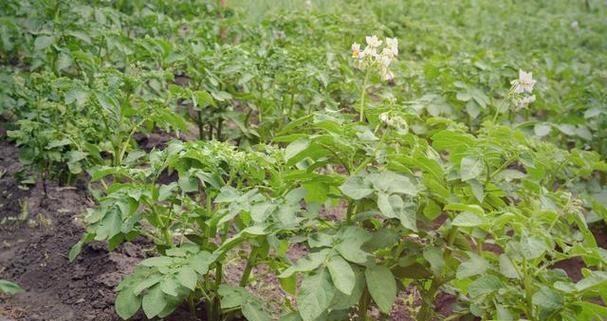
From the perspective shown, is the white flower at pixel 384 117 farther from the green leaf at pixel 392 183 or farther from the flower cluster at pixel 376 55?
the flower cluster at pixel 376 55

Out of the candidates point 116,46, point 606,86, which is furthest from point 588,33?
point 116,46

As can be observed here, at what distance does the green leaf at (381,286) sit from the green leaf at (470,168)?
37cm

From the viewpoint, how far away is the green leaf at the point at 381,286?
2.07 metres

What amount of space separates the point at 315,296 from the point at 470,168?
2.08ft

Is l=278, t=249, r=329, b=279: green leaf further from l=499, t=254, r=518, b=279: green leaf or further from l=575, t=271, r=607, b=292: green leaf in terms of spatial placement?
l=575, t=271, r=607, b=292: green leaf

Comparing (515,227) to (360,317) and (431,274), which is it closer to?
(431,274)

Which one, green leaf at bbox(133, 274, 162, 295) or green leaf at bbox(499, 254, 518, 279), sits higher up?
green leaf at bbox(499, 254, 518, 279)

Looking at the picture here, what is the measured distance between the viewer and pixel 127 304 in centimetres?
230

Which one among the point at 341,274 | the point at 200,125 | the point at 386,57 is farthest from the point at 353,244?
the point at 200,125

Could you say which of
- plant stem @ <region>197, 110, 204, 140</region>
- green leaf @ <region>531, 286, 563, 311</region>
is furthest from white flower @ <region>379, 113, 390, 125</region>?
plant stem @ <region>197, 110, 204, 140</region>

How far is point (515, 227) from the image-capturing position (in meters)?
2.15

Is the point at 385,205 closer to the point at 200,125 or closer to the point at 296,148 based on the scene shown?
the point at 296,148

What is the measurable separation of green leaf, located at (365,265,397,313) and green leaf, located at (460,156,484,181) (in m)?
0.37

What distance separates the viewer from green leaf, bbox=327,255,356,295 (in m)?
1.92
